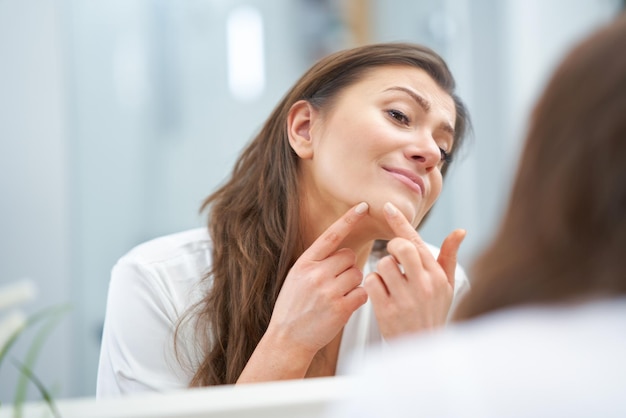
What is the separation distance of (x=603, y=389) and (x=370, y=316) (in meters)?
0.86

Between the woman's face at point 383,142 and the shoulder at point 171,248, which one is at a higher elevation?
the woman's face at point 383,142

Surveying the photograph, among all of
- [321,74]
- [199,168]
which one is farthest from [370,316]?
[199,168]

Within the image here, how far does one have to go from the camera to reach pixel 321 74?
1239 millimetres

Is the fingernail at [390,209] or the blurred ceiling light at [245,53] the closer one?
the fingernail at [390,209]

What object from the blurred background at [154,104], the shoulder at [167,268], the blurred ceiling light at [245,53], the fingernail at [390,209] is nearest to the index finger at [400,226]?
the fingernail at [390,209]

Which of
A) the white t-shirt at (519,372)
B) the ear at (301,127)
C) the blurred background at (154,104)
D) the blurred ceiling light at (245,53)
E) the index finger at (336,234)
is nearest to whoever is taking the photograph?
the white t-shirt at (519,372)

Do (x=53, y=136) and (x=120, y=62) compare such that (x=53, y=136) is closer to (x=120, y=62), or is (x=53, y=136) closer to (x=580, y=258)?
(x=120, y=62)

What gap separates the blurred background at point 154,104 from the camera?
1.94m

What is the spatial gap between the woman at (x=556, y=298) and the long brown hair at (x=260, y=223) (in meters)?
0.66

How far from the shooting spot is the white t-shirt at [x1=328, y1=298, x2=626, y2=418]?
0.47 m

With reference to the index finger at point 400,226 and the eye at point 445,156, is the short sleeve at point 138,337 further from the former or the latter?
the eye at point 445,156

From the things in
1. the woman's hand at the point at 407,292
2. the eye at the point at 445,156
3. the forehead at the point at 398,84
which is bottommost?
the woman's hand at the point at 407,292

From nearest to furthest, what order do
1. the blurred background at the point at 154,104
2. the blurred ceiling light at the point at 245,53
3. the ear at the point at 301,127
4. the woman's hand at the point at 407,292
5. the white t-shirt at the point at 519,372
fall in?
1. the white t-shirt at the point at 519,372
2. the woman's hand at the point at 407,292
3. the ear at the point at 301,127
4. the blurred background at the point at 154,104
5. the blurred ceiling light at the point at 245,53

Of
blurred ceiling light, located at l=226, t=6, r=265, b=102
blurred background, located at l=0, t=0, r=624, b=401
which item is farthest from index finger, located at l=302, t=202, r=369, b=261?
blurred ceiling light, located at l=226, t=6, r=265, b=102
